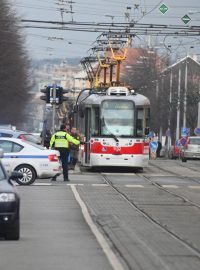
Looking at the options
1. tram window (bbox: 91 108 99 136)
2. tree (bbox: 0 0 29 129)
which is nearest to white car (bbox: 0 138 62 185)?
tram window (bbox: 91 108 99 136)

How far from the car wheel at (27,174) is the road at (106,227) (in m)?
0.57

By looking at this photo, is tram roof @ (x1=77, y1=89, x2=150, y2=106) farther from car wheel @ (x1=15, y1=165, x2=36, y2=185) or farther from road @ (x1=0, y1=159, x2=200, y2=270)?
car wheel @ (x1=15, y1=165, x2=36, y2=185)

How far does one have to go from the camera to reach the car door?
28156 millimetres

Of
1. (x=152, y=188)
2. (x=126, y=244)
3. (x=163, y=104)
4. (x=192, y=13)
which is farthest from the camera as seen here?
(x=163, y=104)

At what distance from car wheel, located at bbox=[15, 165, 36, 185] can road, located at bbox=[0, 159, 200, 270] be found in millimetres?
566

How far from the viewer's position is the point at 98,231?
51.4 feet

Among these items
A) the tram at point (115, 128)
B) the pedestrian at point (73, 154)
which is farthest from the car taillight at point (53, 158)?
the tram at point (115, 128)

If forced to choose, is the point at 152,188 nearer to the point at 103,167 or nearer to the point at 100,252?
the point at 103,167

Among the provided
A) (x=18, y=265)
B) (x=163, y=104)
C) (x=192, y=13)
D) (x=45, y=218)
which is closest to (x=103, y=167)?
(x=192, y=13)

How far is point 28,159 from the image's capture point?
1115 inches

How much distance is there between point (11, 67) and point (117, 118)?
37878 mm

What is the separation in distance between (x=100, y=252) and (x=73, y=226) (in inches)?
148

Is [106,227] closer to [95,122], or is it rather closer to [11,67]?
[95,122]

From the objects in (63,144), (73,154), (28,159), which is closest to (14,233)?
(28,159)
